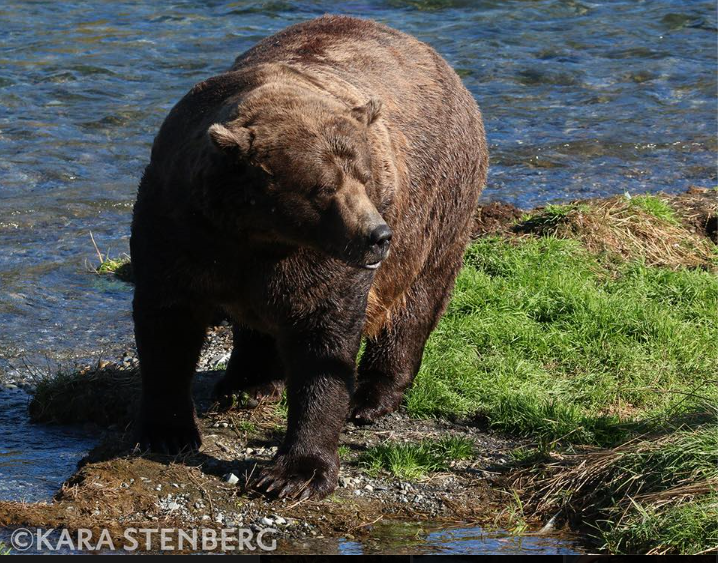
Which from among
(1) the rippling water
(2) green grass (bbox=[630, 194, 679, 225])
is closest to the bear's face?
(1) the rippling water

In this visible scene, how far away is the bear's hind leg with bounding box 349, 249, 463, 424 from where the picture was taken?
273 inches

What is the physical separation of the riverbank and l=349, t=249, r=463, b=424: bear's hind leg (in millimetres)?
122

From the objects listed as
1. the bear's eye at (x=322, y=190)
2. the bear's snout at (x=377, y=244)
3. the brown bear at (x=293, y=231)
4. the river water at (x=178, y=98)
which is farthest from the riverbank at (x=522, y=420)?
the bear's eye at (x=322, y=190)

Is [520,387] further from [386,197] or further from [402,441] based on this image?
[386,197]

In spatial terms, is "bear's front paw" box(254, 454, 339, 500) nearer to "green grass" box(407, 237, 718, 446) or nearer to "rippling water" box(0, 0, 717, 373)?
"green grass" box(407, 237, 718, 446)

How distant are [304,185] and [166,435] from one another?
171 cm

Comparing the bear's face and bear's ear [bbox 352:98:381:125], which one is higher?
bear's ear [bbox 352:98:381:125]

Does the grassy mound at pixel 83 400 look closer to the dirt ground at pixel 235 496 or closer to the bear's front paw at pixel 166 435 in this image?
the dirt ground at pixel 235 496

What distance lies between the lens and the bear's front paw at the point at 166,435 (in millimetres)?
5977

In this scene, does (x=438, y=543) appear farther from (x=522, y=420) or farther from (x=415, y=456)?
(x=522, y=420)

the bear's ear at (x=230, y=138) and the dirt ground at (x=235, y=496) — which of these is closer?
the bear's ear at (x=230, y=138)

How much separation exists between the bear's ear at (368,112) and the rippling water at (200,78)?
3.33 metres

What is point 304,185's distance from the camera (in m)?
5.12

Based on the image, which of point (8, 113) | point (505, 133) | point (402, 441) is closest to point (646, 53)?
point (505, 133)
